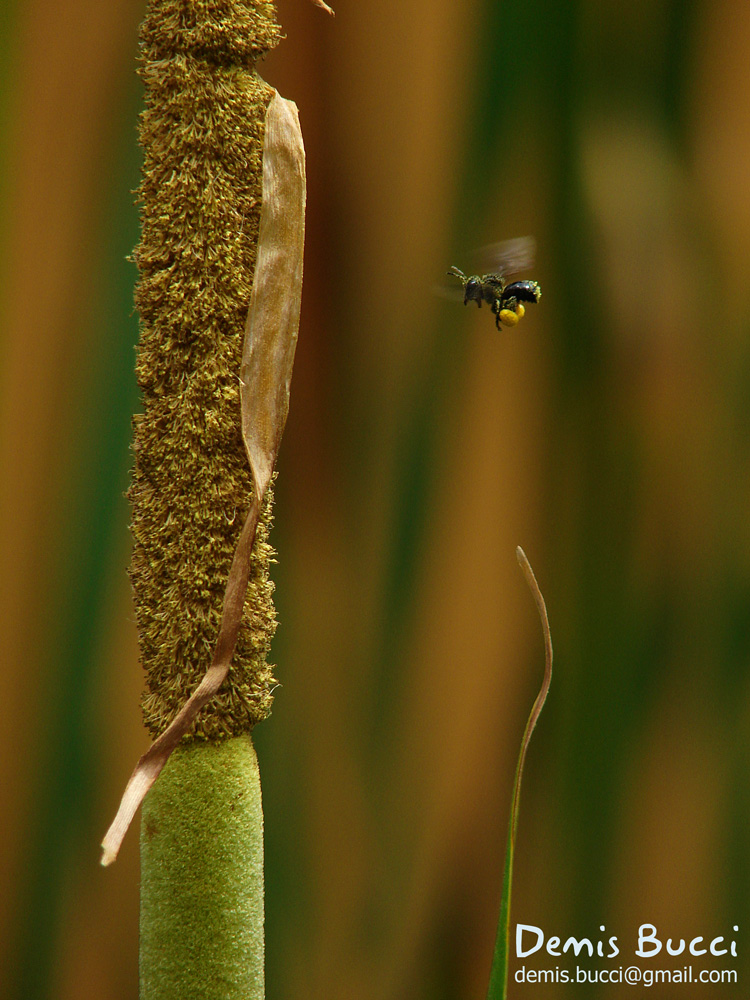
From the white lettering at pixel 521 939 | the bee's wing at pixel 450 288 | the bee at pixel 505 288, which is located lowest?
the white lettering at pixel 521 939

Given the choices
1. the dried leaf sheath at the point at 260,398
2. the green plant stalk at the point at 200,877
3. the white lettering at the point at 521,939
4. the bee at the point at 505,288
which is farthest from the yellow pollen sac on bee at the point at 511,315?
the white lettering at the point at 521,939

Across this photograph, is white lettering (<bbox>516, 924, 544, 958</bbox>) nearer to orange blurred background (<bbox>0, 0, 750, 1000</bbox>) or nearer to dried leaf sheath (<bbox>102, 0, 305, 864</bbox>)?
orange blurred background (<bbox>0, 0, 750, 1000</bbox>)

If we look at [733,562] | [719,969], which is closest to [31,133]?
[733,562]

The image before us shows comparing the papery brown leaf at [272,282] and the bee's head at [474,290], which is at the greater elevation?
the bee's head at [474,290]

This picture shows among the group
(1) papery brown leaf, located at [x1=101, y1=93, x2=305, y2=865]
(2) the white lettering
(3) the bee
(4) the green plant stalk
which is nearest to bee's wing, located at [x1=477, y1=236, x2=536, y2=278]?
(3) the bee

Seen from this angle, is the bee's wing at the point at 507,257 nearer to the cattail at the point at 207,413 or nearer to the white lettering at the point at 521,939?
the cattail at the point at 207,413

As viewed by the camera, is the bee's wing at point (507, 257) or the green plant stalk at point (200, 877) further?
the bee's wing at point (507, 257)

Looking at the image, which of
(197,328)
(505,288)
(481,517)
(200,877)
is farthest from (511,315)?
(200,877)
